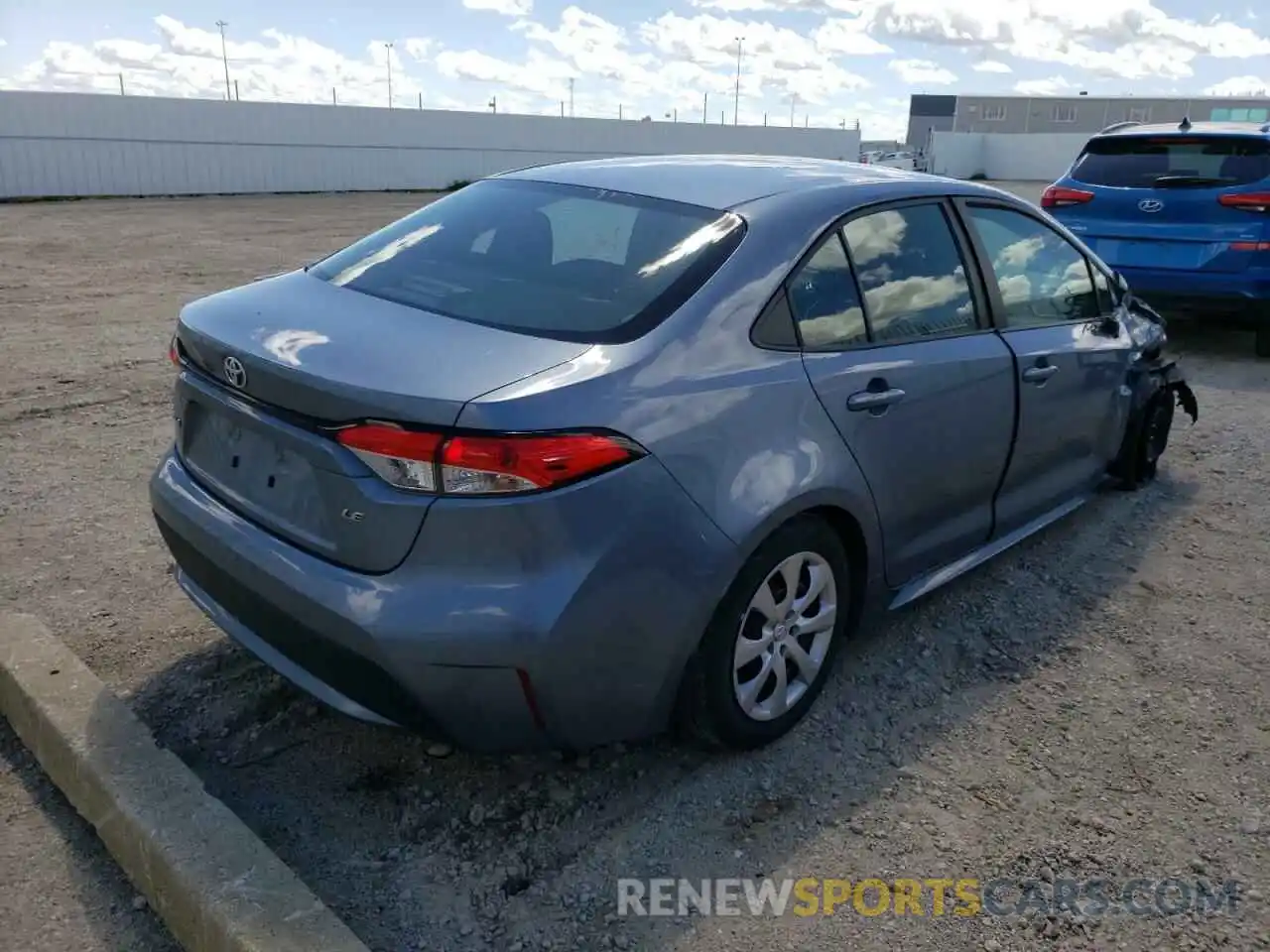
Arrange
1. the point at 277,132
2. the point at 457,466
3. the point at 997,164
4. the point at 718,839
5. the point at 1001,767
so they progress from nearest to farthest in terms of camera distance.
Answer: the point at 457,466 < the point at 718,839 < the point at 1001,767 < the point at 277,132 < the point at 997,164

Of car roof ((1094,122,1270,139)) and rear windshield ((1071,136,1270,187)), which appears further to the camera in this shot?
car roof ((1094,122,1270,139))


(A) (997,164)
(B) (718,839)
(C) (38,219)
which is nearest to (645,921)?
(B) (718,839)

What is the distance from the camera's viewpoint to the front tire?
2.77m

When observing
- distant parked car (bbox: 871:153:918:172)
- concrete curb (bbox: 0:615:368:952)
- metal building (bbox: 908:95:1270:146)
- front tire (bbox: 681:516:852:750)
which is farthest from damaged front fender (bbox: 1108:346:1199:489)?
metal building (bbox: 908:95:1270:146)

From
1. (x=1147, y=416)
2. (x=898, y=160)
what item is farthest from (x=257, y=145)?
(x=1147, y=416)

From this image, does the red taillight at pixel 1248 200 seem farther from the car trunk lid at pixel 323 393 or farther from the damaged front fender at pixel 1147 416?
the car trunk lid at pixel 323 393

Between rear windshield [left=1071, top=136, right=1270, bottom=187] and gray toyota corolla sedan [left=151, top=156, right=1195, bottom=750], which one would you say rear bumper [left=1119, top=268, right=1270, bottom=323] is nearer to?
rear windshield [left=1071, top=136, right=1270, bottom=187]

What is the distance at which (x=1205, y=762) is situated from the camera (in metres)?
3.07

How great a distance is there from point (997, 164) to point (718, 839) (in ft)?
153

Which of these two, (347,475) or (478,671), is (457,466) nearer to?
(347,475)

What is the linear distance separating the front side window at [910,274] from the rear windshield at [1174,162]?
5.20 meters

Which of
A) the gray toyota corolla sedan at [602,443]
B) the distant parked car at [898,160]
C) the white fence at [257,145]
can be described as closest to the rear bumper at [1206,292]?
the gray toyota corolla sedan at [602,443]

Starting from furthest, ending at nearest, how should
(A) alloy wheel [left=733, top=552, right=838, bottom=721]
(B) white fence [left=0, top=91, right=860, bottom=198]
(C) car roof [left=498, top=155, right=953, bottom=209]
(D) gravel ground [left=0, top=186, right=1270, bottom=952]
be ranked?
1. (B) white fence [left=0, top=91, right=860, bottom=198]
2. (C) car roof [left=498, top=155, right=953, bottom=209]
3. (A) alloy wheel [left=733, top=552, right=838, bottom=721]
4. (D) gravel ground [left=0, top=186, right=1270, bottom=952]

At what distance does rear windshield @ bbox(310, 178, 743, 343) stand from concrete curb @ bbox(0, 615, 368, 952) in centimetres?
136
